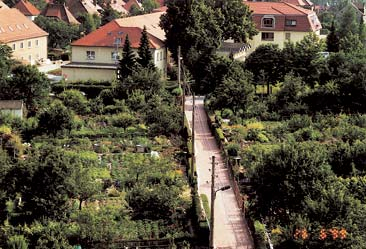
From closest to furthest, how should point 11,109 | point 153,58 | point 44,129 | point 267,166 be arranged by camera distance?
point 267,166 < point 44,129 < point 11,109 < point 153,58

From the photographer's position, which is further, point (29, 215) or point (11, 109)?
point (11, 109)

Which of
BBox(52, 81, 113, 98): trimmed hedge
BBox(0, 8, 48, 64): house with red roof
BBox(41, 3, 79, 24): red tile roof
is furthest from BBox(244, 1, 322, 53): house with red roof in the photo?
BBox(41, 3, 79, 24): red tile roof

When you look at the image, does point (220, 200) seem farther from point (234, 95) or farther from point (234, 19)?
point (234, 19)

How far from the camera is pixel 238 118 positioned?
3650 centimetres

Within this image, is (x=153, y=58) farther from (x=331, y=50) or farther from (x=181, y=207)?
(x=181, y=207)

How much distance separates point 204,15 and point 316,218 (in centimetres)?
3060

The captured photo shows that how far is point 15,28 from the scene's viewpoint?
176 ft

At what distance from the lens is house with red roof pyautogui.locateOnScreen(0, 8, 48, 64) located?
52.2m

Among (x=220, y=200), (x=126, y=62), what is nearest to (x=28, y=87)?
(x=126, y=62)

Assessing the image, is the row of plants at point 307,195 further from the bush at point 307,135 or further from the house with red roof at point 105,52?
the house with red roof at point 105,52

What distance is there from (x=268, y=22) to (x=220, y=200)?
3519 centimetres

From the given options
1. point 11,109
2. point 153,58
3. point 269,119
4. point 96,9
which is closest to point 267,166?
point 269,119

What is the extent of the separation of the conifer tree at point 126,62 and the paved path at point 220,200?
8818 millimetres

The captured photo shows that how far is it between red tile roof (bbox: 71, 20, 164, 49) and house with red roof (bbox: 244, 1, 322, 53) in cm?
1216
